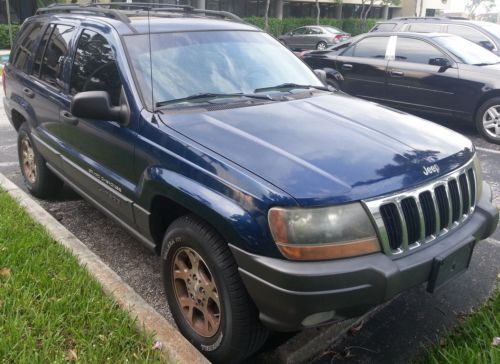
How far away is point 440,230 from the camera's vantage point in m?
2.61

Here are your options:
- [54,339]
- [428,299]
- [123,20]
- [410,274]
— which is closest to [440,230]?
[410,274]

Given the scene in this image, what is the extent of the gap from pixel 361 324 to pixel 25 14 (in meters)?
25.2

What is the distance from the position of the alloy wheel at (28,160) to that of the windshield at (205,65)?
7.28 ft

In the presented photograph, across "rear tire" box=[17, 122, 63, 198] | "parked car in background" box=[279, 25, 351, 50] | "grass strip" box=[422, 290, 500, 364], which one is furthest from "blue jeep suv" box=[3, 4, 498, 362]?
"parked car in background" box=[279, 25, 351, 50]

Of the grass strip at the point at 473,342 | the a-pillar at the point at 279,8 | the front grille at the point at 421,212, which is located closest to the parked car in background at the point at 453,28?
the front grille at the point at 421,212

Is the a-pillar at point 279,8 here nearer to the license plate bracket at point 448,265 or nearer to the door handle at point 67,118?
the door handle at point 67,118

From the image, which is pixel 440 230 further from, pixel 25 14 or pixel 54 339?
pixel 25 14

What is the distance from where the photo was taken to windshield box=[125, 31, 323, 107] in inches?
126

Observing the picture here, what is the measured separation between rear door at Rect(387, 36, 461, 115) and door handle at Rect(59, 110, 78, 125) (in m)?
5.68

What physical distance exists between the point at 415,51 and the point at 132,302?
22.1 feet

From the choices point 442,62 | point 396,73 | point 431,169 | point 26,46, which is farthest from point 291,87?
point 396,73

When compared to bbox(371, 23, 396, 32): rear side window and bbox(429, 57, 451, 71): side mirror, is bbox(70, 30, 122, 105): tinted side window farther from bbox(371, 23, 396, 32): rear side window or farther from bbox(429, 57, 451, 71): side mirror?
bbox(371, 23, 396, 32): rear side window

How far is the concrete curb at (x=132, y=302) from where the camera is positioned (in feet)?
8.31

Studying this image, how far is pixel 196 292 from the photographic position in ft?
8.95
